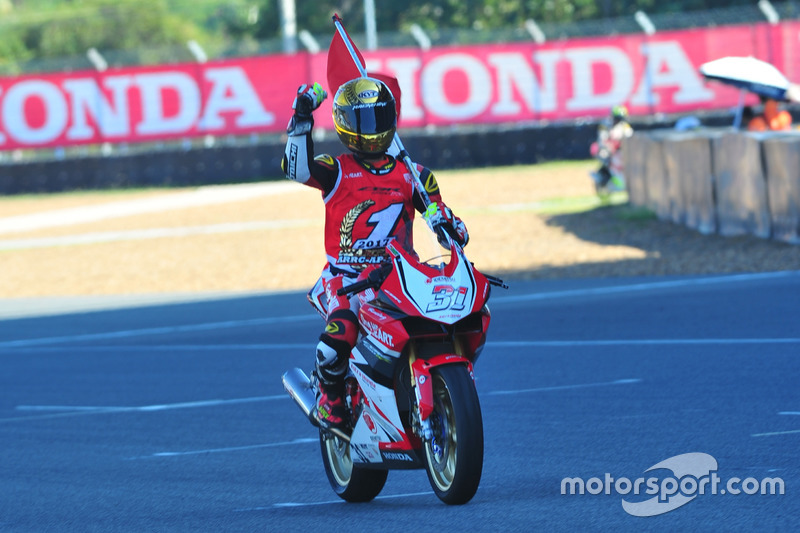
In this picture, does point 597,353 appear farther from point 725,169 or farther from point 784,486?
point 725,169

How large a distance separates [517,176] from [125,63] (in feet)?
36.0

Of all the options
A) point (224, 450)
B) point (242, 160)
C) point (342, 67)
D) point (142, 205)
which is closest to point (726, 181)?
point (224, 450)

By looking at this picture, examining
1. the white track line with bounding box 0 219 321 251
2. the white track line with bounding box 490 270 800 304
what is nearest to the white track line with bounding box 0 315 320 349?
the white track line with bounding box 490 270 800 304

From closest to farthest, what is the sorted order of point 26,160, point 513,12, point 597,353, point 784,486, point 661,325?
point 784,486
point 597,353
point 661,325
point 26,160
point 513,12

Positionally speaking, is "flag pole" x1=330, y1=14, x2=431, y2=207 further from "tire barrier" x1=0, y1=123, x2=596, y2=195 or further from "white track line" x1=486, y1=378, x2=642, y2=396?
"tire barrier" x1=0, y1=123, x2=596, y2=195

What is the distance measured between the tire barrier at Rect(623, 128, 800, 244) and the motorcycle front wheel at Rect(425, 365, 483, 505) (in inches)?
415

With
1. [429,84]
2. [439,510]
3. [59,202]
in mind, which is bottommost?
[59,202]

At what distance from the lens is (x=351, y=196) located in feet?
20.1

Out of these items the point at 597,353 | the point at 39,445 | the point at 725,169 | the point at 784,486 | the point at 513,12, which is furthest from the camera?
the point at 513,12

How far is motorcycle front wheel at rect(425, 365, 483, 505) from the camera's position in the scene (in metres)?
5.19

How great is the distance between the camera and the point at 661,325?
1121cm

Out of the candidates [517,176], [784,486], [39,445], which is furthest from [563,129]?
[784,486]

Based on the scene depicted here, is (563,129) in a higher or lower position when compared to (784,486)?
lower

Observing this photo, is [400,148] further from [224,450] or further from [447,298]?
[224,450]
